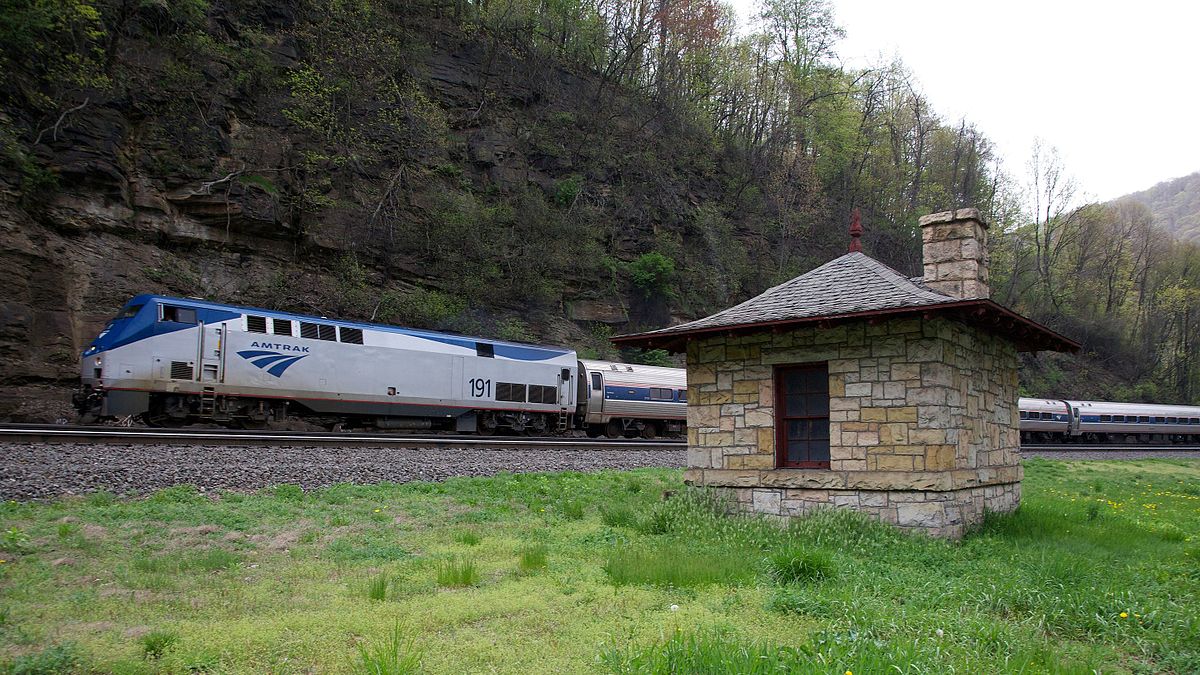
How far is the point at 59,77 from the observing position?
79.4 feet

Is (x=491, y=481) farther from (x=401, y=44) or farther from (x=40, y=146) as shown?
(x=401, y=44)

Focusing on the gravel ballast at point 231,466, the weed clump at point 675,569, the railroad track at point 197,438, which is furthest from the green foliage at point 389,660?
the railroad track at point 197,438

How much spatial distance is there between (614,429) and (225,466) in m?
17.5

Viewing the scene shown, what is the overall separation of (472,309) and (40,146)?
15.7 metres

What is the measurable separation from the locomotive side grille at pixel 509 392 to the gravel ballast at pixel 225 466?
22.5 ft

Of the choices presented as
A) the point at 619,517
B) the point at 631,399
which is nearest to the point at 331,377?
the point at 631,399

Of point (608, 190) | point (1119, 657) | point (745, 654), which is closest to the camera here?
point (745, 654)

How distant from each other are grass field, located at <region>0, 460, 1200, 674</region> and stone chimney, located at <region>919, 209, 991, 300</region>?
3550 millimetres

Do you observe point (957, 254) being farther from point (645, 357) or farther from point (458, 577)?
point (645, 357)

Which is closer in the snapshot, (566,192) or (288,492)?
(288,492)

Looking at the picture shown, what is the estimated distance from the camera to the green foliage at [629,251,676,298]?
123ft

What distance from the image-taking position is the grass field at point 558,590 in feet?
16.0

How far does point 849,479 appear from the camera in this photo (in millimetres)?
9922


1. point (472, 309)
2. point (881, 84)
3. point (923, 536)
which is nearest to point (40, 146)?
point (472, 309)
